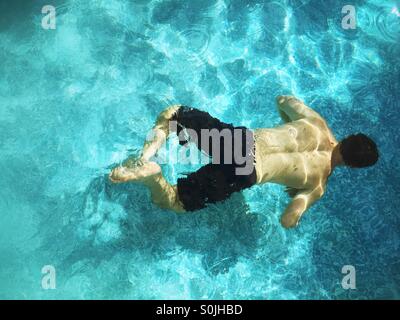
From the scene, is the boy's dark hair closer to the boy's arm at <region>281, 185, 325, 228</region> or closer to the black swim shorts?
the boy's arm at <region>281, 185, 325, 228</region>

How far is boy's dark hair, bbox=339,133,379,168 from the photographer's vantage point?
3504 millimetres

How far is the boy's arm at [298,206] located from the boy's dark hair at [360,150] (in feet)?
1.35

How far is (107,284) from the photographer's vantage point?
4.68 meters

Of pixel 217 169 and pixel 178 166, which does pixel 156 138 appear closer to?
pixel 217 169

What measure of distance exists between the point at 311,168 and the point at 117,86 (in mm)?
2565

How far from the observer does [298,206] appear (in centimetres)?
374

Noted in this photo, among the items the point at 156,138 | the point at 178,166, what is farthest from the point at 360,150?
the point at 178,166

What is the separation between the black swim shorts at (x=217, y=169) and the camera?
357cm

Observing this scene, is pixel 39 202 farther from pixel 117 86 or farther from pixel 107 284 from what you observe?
pixel 117 86

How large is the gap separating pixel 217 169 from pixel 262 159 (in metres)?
0.36

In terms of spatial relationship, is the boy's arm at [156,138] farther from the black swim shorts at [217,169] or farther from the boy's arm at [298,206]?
the boy's arm at [298,206]

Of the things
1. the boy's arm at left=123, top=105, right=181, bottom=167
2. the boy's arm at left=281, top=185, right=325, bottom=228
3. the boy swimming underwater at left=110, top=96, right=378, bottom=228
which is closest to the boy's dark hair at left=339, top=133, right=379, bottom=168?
the boy swimming underwater at left=110, top=96, right=378, bottom=228

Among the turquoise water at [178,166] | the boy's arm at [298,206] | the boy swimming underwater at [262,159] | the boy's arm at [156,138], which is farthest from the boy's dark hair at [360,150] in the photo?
the turquoise water at [178,166]

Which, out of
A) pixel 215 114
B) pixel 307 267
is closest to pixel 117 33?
pixel 215 114
